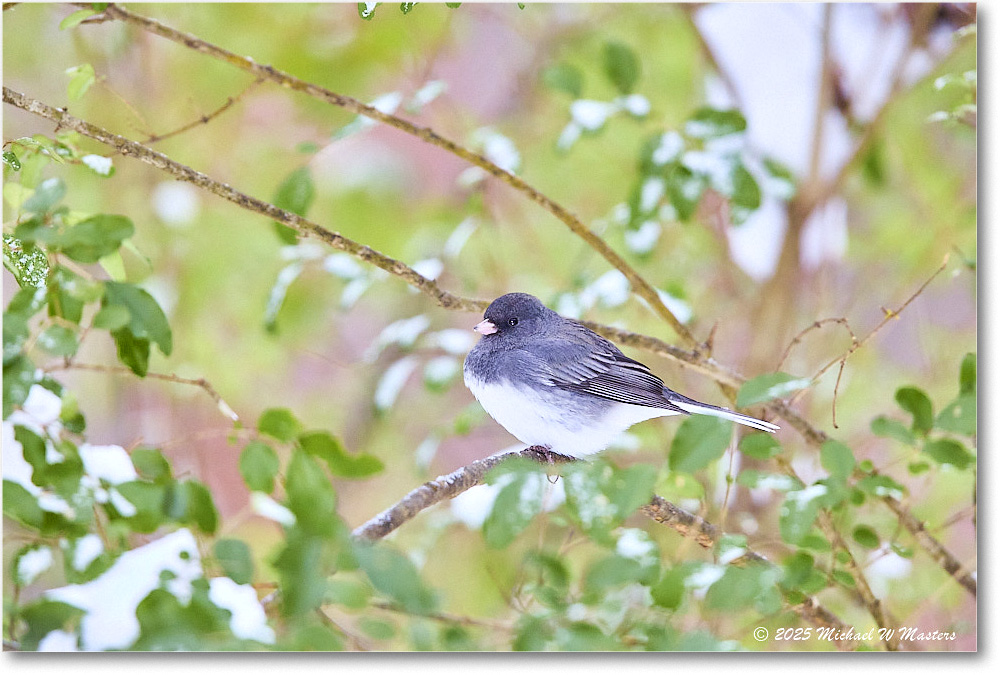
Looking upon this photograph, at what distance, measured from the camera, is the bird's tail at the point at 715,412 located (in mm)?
1210

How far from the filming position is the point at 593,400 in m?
→ 1.38

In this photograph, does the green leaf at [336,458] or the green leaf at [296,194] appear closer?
the green leaf at [336,458]

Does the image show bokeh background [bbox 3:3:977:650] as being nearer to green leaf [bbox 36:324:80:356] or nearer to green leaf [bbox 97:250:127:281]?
green leaf [bbox 97:250:127:281]

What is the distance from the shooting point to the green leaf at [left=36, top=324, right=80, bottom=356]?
0.89 meters

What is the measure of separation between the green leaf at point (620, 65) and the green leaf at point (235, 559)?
1.16 m

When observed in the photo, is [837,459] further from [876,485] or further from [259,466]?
[259,466]

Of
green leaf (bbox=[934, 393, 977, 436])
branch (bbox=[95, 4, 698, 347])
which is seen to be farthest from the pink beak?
green leaf (bbox=[934, 393, 977, 436])

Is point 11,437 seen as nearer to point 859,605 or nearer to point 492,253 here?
point 492,253

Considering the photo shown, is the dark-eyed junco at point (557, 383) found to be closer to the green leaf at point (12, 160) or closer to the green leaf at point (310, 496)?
Result: the green leaf at point (310, 496)

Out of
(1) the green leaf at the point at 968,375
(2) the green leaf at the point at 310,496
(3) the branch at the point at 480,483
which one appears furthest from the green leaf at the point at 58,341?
(1) the green leaf at the point at 968,375

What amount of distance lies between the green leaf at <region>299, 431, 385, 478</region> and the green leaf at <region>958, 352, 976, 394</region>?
37.7 inches

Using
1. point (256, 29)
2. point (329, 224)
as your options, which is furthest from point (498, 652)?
point (256, 29)

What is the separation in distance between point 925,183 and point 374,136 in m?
1.48

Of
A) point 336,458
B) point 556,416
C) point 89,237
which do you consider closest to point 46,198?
point 89,237
